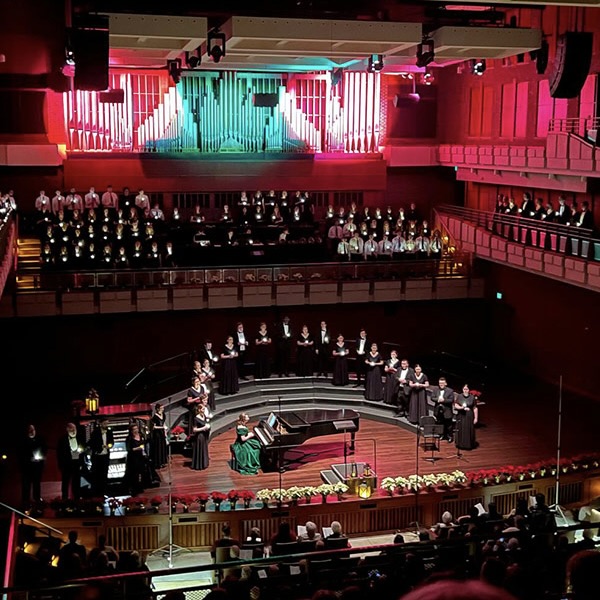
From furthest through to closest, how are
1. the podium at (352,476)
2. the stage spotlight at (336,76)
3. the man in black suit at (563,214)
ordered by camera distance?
the stage spotlight at (336,76) → the man in black suit at (563,214) → the podium at (352,476)

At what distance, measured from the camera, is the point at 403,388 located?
17469 millimetres

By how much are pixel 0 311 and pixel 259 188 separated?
817 cm

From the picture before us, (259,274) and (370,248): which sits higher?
(370,248)

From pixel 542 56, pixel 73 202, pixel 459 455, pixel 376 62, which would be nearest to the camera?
pixel 459 455

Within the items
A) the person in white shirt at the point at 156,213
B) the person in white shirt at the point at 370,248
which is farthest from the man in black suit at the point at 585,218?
the person in white shirt at the point at 156,213

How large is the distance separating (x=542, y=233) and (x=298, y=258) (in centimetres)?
603

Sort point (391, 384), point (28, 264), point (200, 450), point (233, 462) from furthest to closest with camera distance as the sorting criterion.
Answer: point (28, 264) → point (391, 384) → point (233, 462) → point (200, 450)

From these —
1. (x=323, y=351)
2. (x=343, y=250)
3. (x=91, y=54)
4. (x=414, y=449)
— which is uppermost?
(x=91, y=54)

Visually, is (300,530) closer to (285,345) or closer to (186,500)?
(186,500)

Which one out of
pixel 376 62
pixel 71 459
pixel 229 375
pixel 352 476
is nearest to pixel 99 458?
pixel 71 459

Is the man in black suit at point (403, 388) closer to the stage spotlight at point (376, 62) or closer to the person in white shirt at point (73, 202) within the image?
the stage spotlight at point (376, 62)

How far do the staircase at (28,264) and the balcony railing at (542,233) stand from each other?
1094 cm

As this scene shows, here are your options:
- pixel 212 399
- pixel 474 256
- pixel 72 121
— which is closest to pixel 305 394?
pixel 212 399

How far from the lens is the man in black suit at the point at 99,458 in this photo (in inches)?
513
